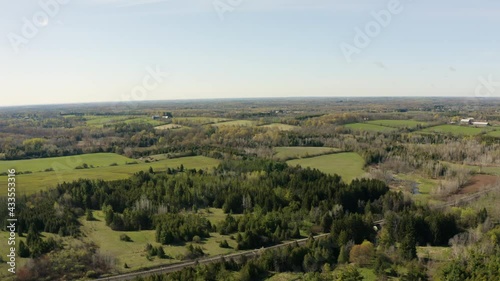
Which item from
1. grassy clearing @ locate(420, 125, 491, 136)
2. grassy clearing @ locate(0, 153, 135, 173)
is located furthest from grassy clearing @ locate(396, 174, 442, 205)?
grassy clearing @ locate(0, 153, 135, 173)

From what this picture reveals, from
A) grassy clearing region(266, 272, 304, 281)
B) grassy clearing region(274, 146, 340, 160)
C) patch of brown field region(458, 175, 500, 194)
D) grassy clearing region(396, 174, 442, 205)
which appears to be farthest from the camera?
grassy clearing region(274, 146, 340, 160)

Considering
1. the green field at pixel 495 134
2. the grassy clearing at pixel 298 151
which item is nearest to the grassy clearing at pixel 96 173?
the grassy clearing at pixel 298 151

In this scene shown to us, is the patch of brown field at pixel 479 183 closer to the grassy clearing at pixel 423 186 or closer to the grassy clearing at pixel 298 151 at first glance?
the grassy clearing at pixel 423 186

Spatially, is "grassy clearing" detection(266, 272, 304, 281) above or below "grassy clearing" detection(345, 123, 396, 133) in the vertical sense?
below

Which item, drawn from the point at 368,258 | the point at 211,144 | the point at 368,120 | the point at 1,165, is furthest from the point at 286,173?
the point at 368,120

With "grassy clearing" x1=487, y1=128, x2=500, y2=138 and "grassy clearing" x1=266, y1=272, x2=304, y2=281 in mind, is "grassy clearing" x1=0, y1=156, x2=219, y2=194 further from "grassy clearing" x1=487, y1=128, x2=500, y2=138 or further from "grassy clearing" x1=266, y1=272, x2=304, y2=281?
"grassy clearing" x1=487, y1=128, x2=500, y2=138

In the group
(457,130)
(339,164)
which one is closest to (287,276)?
(339,164)

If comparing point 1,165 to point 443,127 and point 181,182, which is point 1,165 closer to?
point 181,182

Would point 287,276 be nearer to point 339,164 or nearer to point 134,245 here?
point 134,245
